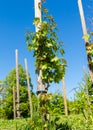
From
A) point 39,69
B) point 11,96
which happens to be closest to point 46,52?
point 39,69

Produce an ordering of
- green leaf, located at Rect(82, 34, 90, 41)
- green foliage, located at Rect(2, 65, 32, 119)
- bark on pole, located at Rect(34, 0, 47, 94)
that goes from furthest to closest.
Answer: green foliage, located at Rect(2, 65, 32, 119) → green leaf, located at Rect(82, 34, 90, 41) → bark on pole, located at Rect(34, 0, 47, 94)

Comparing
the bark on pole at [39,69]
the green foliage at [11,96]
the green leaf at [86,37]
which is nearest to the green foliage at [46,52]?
the bark on pole at [39,69]

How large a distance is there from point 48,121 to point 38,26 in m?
2.10

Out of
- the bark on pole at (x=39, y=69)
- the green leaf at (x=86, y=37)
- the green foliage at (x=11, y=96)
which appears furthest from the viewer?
the green foliage at (x=11, y=96)

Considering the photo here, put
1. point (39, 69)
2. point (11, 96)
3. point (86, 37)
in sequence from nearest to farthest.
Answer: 1. point (39, 69)
2. point (86, 37)
3. point (11, 96)

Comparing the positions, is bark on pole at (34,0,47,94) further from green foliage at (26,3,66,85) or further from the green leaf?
the green leaf

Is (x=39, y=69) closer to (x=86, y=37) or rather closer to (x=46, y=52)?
(x=46, y=52)

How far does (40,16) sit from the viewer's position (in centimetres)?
680

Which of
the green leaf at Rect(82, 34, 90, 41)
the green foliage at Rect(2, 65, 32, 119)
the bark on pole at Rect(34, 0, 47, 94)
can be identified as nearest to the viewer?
the bark on pole at Rect(34, 0, 47, 94)

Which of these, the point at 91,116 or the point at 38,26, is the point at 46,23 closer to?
the point at 38,26

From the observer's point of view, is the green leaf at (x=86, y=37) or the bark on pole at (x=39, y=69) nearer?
the bark on pole at (x=39, y=69)

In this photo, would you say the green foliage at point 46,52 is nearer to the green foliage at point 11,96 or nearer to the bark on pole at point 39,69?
the bark on pole at point 39,69

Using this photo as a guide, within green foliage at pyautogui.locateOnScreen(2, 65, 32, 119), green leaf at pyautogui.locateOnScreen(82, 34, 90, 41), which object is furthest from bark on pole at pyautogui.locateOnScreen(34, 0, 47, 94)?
green foliage at pyautogui.locateOnScreen(2, 65, 32, 119)

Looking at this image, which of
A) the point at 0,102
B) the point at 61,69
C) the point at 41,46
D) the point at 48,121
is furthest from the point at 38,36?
the point at 0,102
